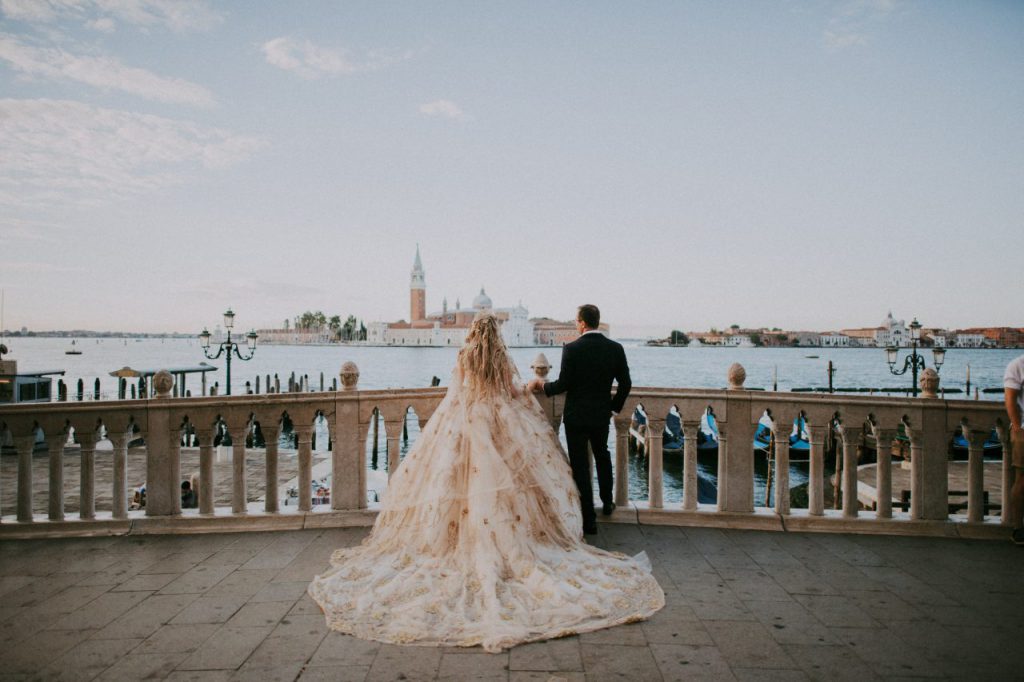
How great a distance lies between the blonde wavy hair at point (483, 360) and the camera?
167 inches

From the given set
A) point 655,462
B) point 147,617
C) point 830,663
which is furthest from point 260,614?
point 655,462

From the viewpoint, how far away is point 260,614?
3.33 metres

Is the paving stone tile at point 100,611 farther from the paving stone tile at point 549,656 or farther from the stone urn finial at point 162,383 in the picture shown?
the paving stone tile at point 549,656

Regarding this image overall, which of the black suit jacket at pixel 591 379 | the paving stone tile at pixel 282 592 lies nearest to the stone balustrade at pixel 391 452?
the black suit jacket at pixel 591 379

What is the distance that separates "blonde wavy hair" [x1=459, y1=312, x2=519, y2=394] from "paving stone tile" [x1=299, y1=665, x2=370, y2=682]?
6.35 ft

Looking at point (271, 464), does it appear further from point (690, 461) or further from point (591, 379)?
point (690, 461)

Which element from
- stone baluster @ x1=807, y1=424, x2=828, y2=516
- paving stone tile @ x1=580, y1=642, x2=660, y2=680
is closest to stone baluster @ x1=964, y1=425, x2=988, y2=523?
stone baluster @ x1=807, y1=424, x2=828, y2=516

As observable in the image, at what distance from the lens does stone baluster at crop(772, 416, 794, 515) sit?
4862 mm

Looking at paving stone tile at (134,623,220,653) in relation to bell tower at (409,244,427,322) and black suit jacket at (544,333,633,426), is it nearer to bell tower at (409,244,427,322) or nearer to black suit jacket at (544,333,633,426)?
black suit jacket at (544,333,633,426)

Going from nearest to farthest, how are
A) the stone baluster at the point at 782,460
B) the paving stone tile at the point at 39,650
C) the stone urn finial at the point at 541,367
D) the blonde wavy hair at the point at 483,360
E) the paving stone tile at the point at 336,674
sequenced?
the paving stone tile at the point at 336,674 → the paving stone tile at the point at 39,650 → the blonde wavy hair at the point at 483,360 → the stone baluster at the point at 782,460 → the stone urn finial at the point at 541,367

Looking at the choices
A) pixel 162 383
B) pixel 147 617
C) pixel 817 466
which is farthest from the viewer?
pixel 817 466

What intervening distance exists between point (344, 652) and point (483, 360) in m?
2.02

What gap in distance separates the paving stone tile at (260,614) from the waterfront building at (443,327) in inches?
5459

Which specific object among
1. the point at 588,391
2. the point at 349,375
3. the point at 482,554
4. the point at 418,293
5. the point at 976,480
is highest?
the point at 418,293
